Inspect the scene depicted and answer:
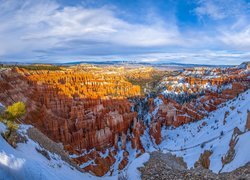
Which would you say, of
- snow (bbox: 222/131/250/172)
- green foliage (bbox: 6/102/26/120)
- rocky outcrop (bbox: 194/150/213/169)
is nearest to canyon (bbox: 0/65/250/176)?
rocky outcrop (bbox: 194/150/213/169)

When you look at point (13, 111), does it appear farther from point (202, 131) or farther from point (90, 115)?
point (202, 131)

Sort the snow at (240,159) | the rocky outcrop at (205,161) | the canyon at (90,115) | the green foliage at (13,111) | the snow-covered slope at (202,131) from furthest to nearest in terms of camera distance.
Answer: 1. the canyon at (90,115)
2. the snow-covered slope at (202,131)
3. the rocky outcrop at (205,161)
4. the snow at (240,159)
5. the green foliage at (13,111)

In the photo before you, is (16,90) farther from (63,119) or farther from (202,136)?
(202,136)

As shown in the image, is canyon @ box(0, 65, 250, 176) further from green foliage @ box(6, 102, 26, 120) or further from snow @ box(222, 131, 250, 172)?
green foliage @ box(6, 102, 26, 120)

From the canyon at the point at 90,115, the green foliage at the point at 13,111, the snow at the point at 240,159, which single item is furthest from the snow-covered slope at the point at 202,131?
the green foliage at the point at 13,111

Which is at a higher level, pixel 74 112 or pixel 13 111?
pixel 13 111

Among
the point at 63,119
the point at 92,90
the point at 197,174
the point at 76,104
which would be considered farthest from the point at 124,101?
the point at 197,174

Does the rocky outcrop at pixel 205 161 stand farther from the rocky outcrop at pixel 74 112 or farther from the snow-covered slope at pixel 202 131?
the rocky outcrop at pixel 74 112

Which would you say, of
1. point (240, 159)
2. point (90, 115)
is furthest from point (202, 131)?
point (240, 159)

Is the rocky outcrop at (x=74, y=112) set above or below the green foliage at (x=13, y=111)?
below

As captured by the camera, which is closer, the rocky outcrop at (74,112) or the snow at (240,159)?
the snow at (240,159)

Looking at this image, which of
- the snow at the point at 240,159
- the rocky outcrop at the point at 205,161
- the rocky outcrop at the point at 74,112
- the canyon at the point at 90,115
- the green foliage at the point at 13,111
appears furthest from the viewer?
the rocky outcrop at the point at 74,112
